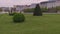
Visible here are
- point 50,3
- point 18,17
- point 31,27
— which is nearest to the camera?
point 31,27

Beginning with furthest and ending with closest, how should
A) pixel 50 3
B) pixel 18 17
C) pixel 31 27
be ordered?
pixel 50 3 < pixel 18 17 < pixel 31 27

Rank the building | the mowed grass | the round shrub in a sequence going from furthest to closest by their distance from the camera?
the building < the round shrub < the mowed grass

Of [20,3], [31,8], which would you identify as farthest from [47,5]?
[20,3]

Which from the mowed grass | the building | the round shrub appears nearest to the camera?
the mowed grass

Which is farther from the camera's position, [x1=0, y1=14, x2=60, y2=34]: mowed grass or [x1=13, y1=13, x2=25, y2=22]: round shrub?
[x1=13, y1=13, x2=25, y2=22]: round shrub

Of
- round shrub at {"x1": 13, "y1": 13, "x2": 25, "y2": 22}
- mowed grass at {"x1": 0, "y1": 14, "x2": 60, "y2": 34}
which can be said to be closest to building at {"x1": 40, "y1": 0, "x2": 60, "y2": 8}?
mowed grass at {"x1": 0, "y1": 14, "x2": 60, "y2": 34}

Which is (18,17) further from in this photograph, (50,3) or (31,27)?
(50,3)

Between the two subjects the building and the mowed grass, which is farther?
the building

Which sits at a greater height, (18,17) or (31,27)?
(18,17)

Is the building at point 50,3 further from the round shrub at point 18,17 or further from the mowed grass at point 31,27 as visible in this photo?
the round shrub at point 18,17

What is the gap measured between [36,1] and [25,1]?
43.7 inches

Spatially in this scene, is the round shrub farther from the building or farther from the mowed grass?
the building

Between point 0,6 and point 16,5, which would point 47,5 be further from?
point 0,6

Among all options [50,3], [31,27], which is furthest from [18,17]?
[50,3]
